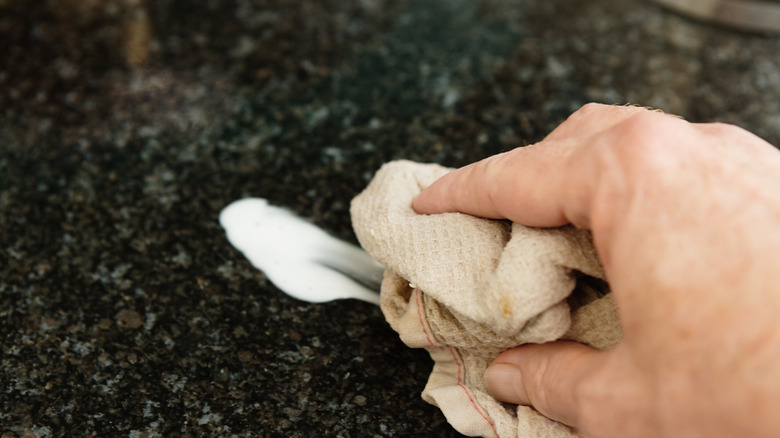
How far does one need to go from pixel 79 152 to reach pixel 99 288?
0.30 meters

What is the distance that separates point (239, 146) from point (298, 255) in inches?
10.3

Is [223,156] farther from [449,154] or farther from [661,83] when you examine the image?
[661,83]

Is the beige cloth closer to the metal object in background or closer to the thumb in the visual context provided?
the thumb

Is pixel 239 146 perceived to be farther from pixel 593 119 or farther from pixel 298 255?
pixel 593 119

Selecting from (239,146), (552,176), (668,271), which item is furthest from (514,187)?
(239,146)

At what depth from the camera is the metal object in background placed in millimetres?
1471

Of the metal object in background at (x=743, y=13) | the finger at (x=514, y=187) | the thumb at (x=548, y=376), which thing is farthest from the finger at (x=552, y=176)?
the metal object in background at (x=743, y=13)

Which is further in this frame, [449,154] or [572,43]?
[572,43]

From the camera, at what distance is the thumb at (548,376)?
2.05ft

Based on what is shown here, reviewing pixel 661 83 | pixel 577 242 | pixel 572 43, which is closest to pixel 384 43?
pixel 572 43

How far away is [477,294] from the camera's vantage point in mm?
666

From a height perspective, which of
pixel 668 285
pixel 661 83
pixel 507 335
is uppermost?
pixel 668 285

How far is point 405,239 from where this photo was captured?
2.45 feet

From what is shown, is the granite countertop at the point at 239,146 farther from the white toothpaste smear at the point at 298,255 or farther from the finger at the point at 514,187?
the finger at the point at 514,187
